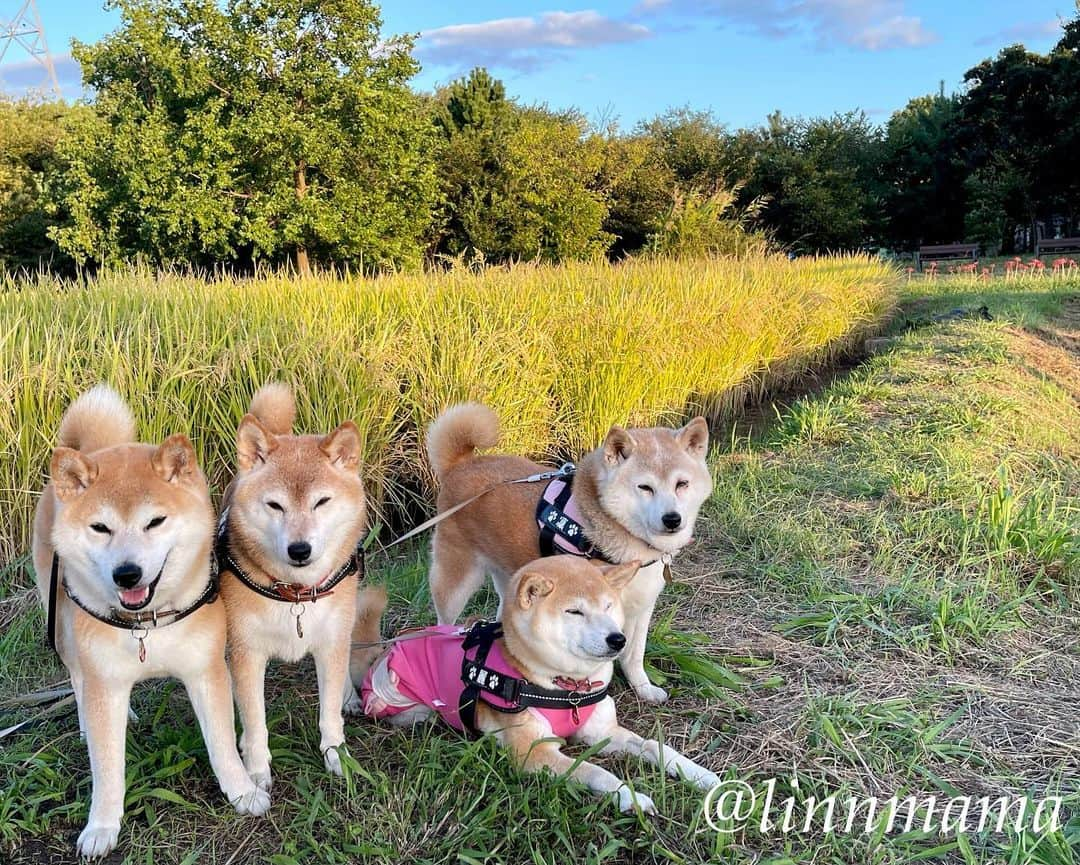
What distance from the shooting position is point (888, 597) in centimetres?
342

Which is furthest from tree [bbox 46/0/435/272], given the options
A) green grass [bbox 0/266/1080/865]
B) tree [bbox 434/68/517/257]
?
green grass [bbox 0/266/1080/865]

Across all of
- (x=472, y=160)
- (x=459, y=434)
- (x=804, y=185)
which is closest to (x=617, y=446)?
(x=459, y=434)

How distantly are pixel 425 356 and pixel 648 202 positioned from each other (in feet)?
64.9

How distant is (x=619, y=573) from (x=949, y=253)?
95.0 feet

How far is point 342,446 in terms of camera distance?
8.04 ft

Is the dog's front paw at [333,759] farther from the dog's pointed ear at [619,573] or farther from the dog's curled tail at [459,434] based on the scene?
the dog's curled tail at [459,434]

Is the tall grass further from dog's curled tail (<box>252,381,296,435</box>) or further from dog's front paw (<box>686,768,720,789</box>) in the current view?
dog's front paw (<box>686,768,720,789</box>)

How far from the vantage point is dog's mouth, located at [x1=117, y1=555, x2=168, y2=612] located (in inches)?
77.0

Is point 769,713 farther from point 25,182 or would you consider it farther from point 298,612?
point 25,182

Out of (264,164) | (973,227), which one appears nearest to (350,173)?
(264,164)

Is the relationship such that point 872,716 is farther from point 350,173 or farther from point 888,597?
point 350,173

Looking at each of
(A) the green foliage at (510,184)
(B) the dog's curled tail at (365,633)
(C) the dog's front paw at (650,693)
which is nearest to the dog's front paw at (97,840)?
(B) the dog's curled tail at (365,633)

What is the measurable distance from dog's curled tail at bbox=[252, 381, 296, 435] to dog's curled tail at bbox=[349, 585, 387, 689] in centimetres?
72

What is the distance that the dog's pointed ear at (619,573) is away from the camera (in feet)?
8.32
